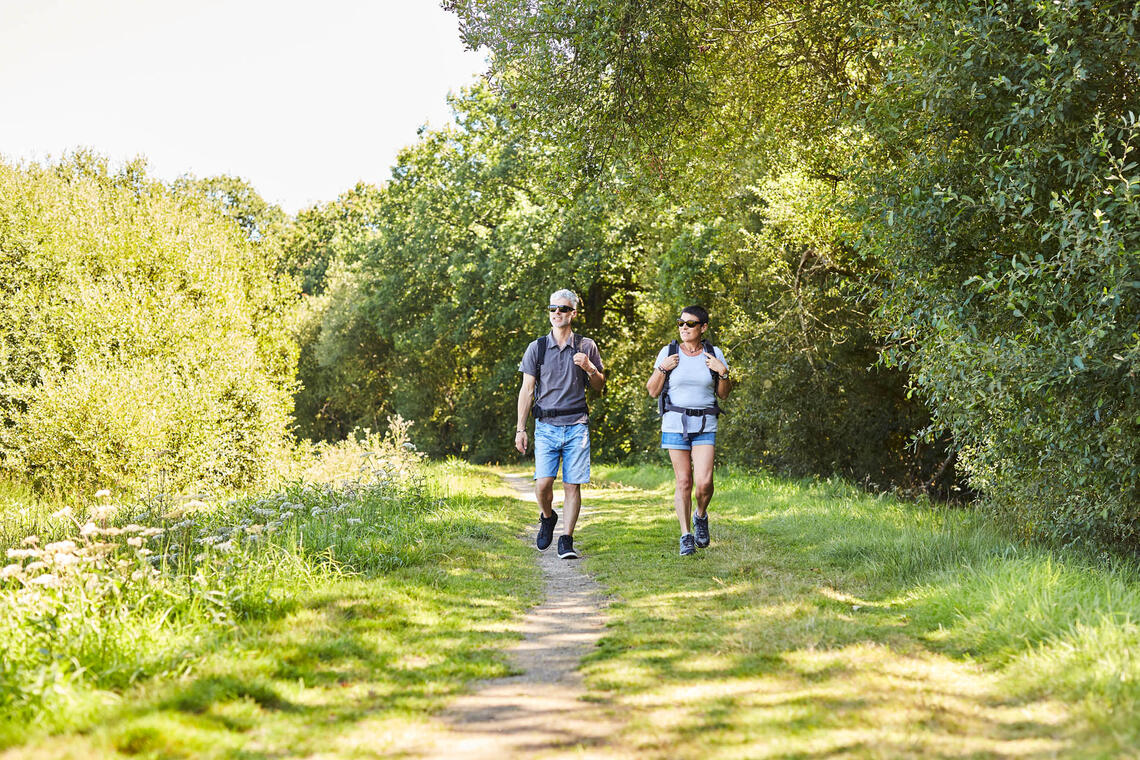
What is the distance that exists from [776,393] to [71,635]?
53.7 feet

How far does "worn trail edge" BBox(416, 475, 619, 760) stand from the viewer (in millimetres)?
3588

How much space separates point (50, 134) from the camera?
27.8m

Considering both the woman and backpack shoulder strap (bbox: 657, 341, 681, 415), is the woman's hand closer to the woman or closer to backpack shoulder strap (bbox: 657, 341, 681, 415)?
the woman

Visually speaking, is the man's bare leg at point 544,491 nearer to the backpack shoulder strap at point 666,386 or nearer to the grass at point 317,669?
the grass at point 317,669

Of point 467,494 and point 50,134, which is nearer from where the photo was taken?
point 467,494

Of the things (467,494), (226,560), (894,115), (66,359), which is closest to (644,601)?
(226,560)

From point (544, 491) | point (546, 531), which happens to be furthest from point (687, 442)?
point (546, 531)

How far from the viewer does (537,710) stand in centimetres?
409

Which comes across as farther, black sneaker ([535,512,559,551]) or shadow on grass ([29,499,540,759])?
black sneaker ([535,512,559,551])

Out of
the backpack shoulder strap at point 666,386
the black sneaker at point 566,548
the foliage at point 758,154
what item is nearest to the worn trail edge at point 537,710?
the black sneaker at point 566,548

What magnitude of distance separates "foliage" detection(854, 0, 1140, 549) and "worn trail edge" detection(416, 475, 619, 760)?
161 inches

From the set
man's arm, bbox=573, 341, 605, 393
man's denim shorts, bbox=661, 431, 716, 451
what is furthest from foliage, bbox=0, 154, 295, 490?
man's denim shorts, bbox=661, 431, 716, 451

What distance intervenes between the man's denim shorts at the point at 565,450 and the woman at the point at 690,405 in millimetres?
829

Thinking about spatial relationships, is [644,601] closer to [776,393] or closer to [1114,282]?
[1114,282]
